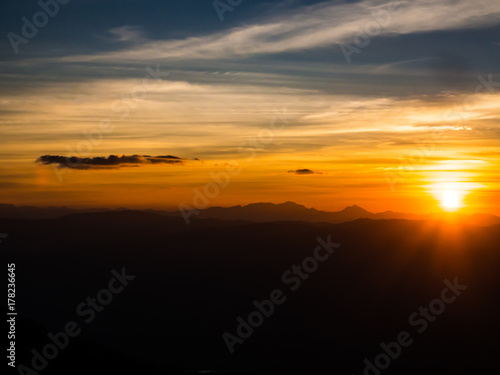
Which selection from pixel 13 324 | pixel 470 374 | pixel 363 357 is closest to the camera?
pixel 13 324

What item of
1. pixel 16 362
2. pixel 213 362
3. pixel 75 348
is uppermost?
pixel 213 362

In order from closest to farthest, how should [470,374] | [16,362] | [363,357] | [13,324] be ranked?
[16,362] → [13,324] → [470,374] → [363,357]

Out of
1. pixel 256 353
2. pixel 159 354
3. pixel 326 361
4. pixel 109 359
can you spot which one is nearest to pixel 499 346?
pixel 326 361

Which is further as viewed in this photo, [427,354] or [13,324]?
[427,354]

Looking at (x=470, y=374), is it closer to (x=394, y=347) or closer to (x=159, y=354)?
(x=394, y=347)

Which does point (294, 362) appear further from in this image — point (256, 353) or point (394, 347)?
point (394, 347)

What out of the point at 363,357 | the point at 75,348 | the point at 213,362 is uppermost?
the point at 363,357

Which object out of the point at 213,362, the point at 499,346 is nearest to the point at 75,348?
the point at 213,362

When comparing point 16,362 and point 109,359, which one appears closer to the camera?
point 16,362

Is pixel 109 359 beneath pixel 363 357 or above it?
beneath
